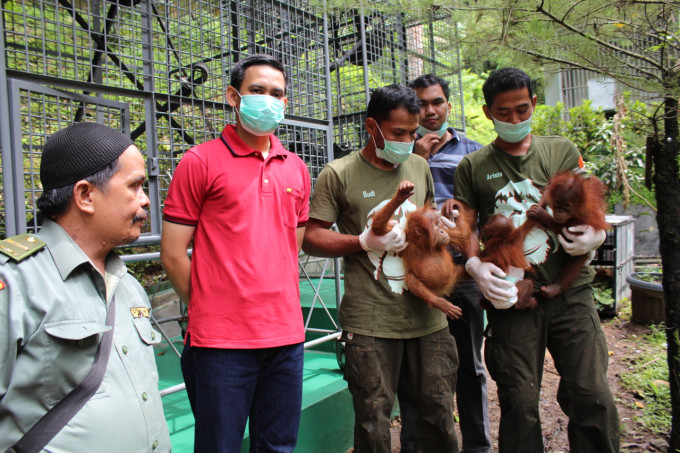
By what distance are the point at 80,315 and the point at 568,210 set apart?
2.28m

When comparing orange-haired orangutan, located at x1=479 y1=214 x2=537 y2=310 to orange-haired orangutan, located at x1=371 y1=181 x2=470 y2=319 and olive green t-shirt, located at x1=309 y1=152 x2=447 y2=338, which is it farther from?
olive green t-shirt, located at x1=309 y1=152 x2=447 y2=338

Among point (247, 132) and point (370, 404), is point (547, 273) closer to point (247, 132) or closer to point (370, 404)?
point (370, 404)

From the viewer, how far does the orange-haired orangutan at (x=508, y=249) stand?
100 inches

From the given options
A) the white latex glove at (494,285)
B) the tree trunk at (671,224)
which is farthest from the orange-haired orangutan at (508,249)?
the tree trunk at (671,224)

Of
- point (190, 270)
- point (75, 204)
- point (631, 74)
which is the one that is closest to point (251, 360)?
point (190, 270)

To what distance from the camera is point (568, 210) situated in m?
2.55

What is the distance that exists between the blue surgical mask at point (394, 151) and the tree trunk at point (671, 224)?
61.7 inches

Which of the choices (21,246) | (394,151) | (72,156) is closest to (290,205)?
(394,151)

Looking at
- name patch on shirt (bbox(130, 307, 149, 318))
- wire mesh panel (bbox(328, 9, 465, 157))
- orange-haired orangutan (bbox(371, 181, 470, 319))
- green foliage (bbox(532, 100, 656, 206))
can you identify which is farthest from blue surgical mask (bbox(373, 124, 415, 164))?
green foliage (bbox(532, 100, 656, 206))

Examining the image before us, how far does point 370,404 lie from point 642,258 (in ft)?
30.1

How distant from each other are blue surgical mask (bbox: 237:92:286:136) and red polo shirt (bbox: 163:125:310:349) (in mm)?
169

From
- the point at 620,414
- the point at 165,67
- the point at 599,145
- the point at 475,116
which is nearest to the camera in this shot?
the point at 165,67

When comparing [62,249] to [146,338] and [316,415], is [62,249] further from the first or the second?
[316,415]

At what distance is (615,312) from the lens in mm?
6977
